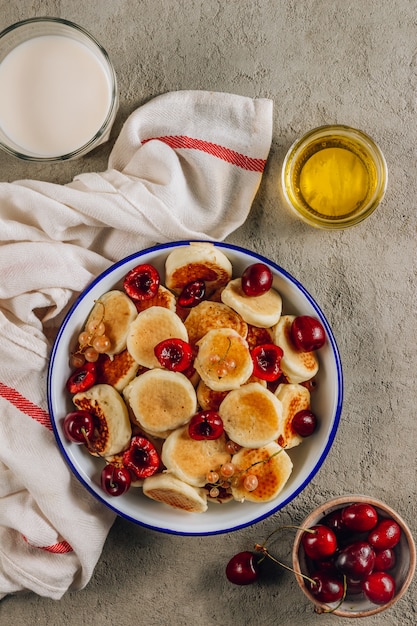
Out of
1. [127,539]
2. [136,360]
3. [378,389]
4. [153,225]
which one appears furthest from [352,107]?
[127,539]

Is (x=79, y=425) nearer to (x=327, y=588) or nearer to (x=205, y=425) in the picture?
(x=205, y=425)

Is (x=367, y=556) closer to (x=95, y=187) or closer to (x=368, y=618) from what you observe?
(x=368, y=618)

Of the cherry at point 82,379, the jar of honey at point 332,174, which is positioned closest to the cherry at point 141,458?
the cherry at point 82,379

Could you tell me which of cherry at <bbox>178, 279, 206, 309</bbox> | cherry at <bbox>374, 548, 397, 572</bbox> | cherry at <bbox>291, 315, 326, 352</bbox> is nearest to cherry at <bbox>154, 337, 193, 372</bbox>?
cherry at <bbox>178, 279, 206, 309</bbox>

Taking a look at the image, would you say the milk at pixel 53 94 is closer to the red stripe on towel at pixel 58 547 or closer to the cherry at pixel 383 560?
the red stripe on towel at pixel 58 547

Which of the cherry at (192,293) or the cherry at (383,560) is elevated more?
the cherry at (192,293)

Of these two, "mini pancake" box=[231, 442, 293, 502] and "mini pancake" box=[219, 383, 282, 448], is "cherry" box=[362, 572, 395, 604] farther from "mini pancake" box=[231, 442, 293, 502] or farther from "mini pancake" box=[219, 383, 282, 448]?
"mini pancake" box=[219, 383, 282, 448]
